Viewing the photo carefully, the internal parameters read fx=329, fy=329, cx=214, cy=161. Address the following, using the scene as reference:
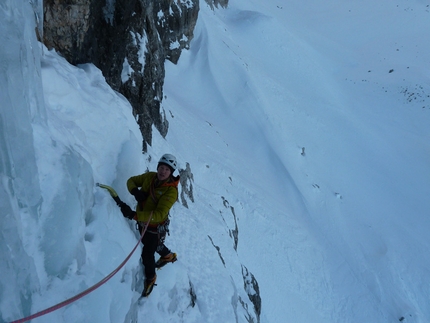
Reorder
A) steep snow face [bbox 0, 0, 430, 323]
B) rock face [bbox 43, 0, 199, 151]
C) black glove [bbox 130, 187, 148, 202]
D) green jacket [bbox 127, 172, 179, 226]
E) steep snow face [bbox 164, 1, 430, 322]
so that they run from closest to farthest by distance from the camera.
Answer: steep snow face [bbox 0, 0, 430, 323] < green jacket [bbox 127, 172, 179, 226] < black glove [bbox 130, 187, 148, 202] < rock face [bbox 43, 0, 199, 151] < steep snow face [bbox 164, 1, 430, 322]

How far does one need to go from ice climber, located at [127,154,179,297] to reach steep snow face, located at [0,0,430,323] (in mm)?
217

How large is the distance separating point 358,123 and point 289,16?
21.0m

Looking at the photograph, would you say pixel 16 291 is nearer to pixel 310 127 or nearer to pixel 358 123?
pixel 310 127

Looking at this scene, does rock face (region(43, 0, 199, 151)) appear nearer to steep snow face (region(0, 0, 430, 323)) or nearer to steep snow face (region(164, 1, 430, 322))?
steep snow face (region(0, 0, 430, 323))

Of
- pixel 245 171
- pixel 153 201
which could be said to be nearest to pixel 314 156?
pixel 245 171

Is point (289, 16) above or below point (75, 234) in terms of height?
below

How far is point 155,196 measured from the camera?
4488 millimetres

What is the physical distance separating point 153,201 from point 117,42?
5172 millimetres

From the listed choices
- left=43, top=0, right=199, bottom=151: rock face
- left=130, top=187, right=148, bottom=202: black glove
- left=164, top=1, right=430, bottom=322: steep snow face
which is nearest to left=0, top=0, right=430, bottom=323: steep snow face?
left=164, top=1, right=430, bottom=322: steep snow face

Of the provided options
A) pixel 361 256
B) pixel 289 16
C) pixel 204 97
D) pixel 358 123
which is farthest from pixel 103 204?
pixel 289 16

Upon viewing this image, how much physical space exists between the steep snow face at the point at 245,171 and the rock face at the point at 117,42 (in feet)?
A: 2.00

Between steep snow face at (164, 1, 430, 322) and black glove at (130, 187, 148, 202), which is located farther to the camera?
steep snow face at (164, 1, 430, 322)

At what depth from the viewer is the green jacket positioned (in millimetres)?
4301

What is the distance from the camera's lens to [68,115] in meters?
4.87
